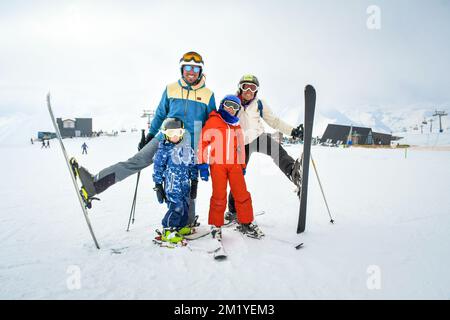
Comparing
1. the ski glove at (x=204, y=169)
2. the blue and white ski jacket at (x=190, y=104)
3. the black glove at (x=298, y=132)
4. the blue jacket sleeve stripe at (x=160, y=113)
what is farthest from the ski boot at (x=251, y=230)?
the blue jacket sleeve stripe at (x=160, y=113)

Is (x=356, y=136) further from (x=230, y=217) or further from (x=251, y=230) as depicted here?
(x=251, y=230)

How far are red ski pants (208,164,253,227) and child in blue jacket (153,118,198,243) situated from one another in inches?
14.2

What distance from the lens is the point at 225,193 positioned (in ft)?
10.8

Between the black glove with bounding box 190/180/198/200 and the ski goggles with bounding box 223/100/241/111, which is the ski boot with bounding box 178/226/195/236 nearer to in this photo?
the black glove with bounding box 190/180/198/200

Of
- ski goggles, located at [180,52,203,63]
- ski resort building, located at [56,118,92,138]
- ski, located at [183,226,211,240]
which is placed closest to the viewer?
ski, located at [183,226,211,240]

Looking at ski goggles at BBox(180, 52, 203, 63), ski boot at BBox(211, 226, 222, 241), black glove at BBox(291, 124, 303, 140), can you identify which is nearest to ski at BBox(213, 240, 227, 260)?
ski boot at BBox(211, 226, 222, 241)

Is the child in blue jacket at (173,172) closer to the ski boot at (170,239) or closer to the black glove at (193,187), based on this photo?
the ski boot at (170,239)

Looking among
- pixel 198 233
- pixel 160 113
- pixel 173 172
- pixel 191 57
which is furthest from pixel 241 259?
pixel 191 57

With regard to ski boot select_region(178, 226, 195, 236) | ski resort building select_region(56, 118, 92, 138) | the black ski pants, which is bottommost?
ski boot select_region(178, 226, 195, 236)

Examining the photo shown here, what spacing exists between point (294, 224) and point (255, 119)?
1.74 metres

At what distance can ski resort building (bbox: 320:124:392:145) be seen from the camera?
50.2 m

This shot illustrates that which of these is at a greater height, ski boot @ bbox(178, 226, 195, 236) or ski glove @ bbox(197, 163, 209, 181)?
ski glove @ bbox(197, 163, 209, 181)
